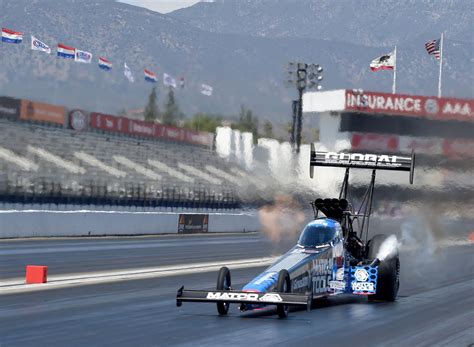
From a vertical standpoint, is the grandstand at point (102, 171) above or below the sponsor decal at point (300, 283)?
above

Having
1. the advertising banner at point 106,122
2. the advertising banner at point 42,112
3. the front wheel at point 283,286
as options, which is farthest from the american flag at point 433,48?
the front wheel at point 283,286

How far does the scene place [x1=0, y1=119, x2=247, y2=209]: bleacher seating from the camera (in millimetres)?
51688

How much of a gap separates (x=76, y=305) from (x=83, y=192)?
3599 cm

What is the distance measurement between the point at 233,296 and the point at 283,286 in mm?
923

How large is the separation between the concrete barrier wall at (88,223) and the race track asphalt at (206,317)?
11624 millimetres

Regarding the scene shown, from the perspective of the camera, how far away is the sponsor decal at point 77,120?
72.4 meters

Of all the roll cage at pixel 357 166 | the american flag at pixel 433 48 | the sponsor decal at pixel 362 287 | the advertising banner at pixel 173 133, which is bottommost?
the sponsor decal at pixel 362 287

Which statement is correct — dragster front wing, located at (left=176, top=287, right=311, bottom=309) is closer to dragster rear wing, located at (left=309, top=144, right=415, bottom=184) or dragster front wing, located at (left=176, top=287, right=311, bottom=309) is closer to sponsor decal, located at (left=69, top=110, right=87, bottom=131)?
dragster rear wing, located at (left=309, top=144, right=415, bottom=184)

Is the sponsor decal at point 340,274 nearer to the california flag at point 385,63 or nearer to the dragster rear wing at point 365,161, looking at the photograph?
A: the dragster rear wing at point 365,161

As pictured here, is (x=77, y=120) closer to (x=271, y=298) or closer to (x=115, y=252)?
(x=115, y=252)

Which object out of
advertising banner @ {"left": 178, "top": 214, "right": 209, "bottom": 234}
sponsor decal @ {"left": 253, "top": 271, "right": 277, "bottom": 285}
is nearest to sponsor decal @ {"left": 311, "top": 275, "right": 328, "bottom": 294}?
sponsor decal @ {"left": 253, "top": 271, "right": 277, "bottom": 285}

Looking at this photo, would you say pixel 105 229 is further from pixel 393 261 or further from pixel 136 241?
pixel 393 261

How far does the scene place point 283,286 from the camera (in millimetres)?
17156

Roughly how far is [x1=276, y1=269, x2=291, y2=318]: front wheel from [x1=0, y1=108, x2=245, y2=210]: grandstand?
2354 centimetres
